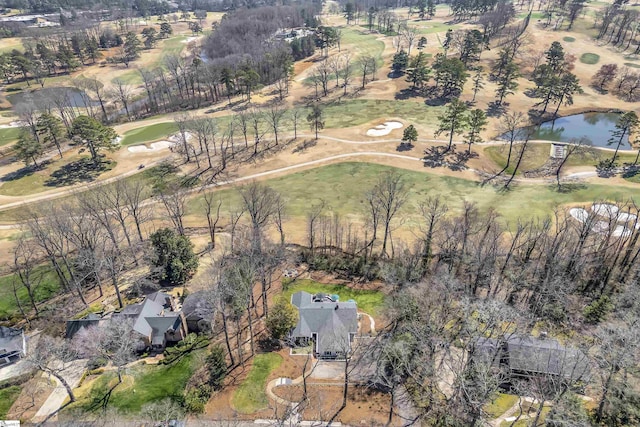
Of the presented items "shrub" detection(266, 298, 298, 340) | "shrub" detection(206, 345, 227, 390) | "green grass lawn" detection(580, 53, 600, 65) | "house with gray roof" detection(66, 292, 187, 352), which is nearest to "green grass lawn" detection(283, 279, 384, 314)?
"shrub" detection(266, 298, 298, 340)

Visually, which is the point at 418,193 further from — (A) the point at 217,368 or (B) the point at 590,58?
(B) the point at 590,58

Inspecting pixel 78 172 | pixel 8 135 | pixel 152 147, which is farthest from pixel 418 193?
pixel 8 135

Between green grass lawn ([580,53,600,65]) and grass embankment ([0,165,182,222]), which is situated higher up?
green grass lawn ([580,53,600,65])

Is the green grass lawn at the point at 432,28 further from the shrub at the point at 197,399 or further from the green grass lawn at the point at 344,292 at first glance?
the shrub at the point at 197,399

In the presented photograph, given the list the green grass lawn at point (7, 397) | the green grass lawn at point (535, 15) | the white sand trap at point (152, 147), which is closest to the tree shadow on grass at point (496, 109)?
the green grass lawn at point (535, 15)

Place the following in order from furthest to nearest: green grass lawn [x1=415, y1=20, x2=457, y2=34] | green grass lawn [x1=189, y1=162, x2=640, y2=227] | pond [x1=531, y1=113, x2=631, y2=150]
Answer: green grass lawn [x1=415, y1=20, x2=457, y2=34] < pond [x1=531, y1=113, x2=631, y2=150] < green grass lawn [x1=189, y1=162, x2=640, y2=227]

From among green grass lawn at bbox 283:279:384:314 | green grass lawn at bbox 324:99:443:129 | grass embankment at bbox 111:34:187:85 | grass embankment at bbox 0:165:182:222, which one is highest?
grass embankment at bbox 111:34:187:85

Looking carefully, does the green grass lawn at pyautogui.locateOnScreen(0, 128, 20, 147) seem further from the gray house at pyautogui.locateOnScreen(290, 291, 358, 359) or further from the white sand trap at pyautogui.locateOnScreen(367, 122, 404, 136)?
the gray house at pyautogui.locateOnScreen(290, 291, 358, 359)
